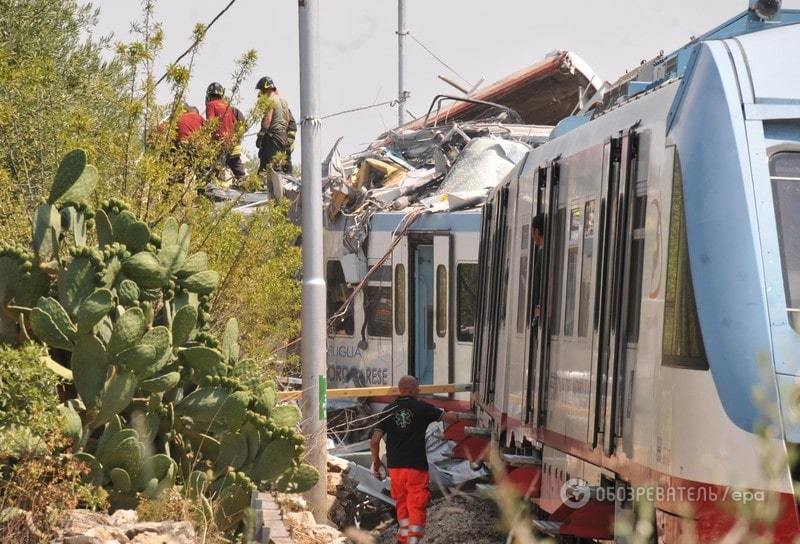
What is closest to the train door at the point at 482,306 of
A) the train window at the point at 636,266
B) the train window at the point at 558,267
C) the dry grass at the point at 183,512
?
the train window at the point at 558,267

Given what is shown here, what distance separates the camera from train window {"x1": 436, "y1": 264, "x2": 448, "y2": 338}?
19250 millimetres

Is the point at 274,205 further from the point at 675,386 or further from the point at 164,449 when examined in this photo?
the point at 675,386

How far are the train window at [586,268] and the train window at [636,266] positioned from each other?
882 millimetres

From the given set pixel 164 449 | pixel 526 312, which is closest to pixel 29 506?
pixel 164 449

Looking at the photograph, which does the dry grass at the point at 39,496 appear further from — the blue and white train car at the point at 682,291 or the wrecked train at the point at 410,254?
the wrecked train at the point at 410,254

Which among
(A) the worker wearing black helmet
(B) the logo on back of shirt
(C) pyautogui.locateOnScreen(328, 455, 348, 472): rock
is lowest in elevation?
(C) pyautogui.locateOnScreen(328, 455, 348, 472): rock

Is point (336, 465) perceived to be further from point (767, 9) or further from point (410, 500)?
point (767, 9)

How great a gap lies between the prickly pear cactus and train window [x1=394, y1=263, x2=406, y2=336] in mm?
9211

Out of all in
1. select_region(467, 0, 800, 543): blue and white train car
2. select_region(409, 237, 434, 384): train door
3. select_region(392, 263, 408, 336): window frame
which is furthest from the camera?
select_region(392, 263, 408, 336): window frame

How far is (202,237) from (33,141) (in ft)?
5.65

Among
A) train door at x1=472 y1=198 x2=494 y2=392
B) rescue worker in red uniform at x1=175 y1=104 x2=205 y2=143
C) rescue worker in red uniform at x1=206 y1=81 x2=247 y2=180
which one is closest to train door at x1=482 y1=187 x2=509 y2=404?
train door at x1=472 y1=198 x2=494 y2=392

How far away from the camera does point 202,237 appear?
1335 centimetres

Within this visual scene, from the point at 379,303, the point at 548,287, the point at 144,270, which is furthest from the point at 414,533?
the point at 379,303

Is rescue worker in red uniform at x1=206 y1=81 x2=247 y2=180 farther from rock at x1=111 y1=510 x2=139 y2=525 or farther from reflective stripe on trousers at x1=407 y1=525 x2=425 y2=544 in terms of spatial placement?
rock at x1=111 y1=510 x2=139 y2=525
